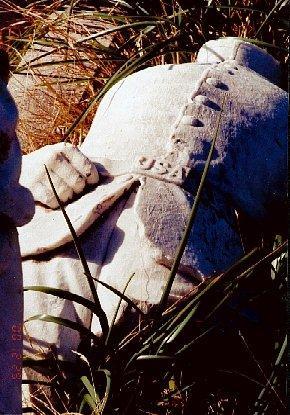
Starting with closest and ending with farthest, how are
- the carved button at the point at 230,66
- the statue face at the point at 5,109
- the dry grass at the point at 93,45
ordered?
the statue face at the point at 5,109, the carved button at the point at 230,66, the dry grass at the point at 93,45

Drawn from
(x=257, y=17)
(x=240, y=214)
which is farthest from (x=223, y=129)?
(x=257, y=17)

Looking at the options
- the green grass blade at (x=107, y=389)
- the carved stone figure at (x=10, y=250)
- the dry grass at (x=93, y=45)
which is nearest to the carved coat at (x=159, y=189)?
the green grass blade at (x=107, y=389)

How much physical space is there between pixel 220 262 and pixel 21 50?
5.33 ft

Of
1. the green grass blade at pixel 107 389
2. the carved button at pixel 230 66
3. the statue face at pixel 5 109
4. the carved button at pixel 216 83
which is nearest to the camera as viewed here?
the statue face at pixel 5 109

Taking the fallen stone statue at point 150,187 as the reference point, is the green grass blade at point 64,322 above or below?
below

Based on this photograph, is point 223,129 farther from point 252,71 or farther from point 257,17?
point 257,17

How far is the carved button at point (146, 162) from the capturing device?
1.78 meters

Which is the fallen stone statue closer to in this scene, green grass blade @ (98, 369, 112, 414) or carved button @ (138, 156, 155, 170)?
carved button @ (138, 156, 155, 170)

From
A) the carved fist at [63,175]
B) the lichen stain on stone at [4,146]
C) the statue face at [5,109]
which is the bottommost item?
the carved fist at [63,175]

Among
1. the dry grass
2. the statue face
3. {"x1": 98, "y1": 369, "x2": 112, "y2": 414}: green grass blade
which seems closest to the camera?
the statue face

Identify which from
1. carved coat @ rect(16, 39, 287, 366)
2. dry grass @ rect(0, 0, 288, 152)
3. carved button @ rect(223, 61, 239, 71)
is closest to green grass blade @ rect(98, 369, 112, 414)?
carved coat @ rect(16, 39, 287, 366)

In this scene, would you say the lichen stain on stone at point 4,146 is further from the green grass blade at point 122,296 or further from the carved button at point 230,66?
the carved button at point 230,66

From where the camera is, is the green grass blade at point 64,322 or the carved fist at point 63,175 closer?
the green grass blade at point 64,322

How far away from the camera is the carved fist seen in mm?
1769
